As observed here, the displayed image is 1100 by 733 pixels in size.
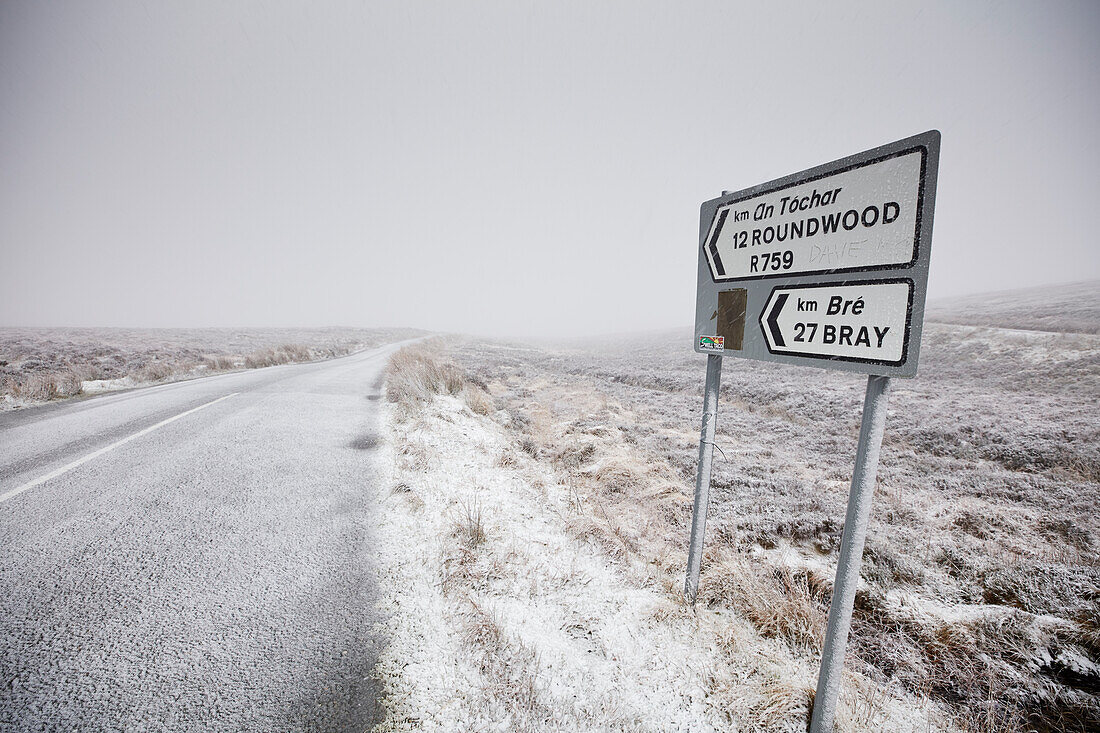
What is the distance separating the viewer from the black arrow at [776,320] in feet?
6.97

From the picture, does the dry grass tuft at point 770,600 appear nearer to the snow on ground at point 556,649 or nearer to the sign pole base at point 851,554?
the snow on ground at point 556,649

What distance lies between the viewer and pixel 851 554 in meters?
1.76

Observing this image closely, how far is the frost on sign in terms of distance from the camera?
164 centimetres

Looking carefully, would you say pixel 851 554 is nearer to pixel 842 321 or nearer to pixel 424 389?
pixel 842 321

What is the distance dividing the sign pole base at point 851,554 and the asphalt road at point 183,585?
93.2 inches

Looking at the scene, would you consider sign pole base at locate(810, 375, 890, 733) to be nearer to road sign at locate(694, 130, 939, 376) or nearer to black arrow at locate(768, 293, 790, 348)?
road sign at locate(694, 130, 939, 376)

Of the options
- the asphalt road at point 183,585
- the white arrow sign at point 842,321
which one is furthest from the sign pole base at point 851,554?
the asphalt road at point 183,585

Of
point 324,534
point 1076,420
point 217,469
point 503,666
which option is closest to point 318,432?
point 217,469

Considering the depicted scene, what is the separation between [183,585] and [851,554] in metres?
4.22

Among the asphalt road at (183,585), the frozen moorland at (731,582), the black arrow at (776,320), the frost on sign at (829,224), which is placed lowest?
the frozen moorland at (731,582)

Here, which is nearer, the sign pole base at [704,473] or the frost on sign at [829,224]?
the frost on sign at [829,224]

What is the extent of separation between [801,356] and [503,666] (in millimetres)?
2476

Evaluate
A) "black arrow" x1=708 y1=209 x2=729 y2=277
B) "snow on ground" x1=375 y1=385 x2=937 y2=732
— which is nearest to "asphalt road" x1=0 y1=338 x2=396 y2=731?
"snow on ground" x1=375 y1=385 x2=937 y2=732

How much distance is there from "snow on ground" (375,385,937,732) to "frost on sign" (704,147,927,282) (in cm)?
243
